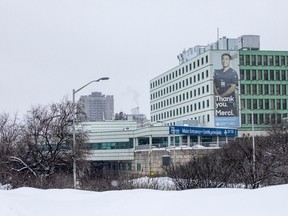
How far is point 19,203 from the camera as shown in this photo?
12922 mm

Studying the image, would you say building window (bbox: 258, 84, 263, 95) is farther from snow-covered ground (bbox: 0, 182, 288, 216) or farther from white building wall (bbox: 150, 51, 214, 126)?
snow-covered ground (bbox: 0, 182, 288, 216)

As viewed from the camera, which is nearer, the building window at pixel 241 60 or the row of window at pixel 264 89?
the building window at pixel 241 60

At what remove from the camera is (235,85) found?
303ft

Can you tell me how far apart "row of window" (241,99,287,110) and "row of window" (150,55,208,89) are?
1143 cm

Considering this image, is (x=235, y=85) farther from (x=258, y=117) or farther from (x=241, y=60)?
(x=258, y=117)

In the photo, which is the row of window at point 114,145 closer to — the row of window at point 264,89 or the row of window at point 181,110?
the row of window at point 181,110

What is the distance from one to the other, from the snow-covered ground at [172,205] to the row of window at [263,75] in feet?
276

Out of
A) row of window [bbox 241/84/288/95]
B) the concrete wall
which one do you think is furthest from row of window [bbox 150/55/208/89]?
the concrete wall

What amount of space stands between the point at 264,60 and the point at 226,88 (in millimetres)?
11123

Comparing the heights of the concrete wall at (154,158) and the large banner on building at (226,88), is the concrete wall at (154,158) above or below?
below

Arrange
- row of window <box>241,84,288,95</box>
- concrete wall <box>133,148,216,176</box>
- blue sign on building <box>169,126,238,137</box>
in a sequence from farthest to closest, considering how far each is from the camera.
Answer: row of window <box>241,84,288,95</box>, blue sign on building <box>169,126,238,137</box>, concrete wall <box>133,148,216,176</box>

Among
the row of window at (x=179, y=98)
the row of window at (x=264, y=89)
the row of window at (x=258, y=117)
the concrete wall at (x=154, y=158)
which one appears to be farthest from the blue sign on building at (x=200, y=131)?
the row of window at (x=264, y=89)

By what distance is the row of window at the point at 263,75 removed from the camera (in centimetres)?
9459

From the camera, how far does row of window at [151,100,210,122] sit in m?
93.6
